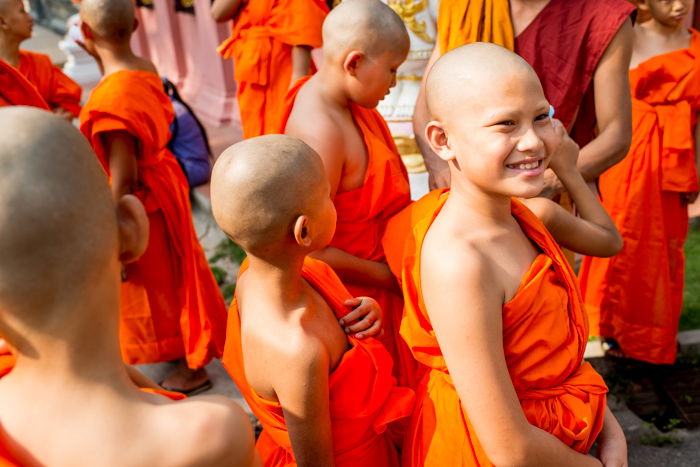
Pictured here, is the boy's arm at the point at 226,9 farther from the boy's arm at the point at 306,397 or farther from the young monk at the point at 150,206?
the boy's arm at the point at 306,397

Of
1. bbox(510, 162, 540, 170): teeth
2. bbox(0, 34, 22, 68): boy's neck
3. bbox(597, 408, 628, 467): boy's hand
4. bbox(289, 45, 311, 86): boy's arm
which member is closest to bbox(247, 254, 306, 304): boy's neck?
bbox(510, 162, 540, 170): teeth

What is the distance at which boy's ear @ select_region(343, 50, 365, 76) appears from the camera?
2.05 meters

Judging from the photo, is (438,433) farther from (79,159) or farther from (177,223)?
(177,223)

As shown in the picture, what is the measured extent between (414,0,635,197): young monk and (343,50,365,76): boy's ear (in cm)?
63

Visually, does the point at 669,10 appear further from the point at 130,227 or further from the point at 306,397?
the point at 130,227

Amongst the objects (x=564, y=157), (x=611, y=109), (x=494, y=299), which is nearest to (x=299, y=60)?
(x=611, y=109)

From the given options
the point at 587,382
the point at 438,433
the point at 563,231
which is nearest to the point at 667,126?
the point at 563,231

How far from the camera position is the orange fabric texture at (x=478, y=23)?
2.51 meters

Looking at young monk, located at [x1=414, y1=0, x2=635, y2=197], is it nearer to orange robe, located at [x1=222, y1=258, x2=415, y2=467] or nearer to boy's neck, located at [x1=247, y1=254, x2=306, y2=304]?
orange robe, located at [x1=222, y1=258, x2=415, y2=467]

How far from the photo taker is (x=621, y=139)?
96.3 inches

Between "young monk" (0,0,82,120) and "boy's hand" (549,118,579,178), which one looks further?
"young monk" (0,0,82,120)

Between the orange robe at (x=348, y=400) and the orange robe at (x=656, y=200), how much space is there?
2112 millimetres

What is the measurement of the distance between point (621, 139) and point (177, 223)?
6.88ft

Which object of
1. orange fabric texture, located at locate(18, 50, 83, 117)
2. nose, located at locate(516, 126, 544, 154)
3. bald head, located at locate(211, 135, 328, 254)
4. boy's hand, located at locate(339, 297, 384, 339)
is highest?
nose, located at locate(516, 126, 544, 154)
